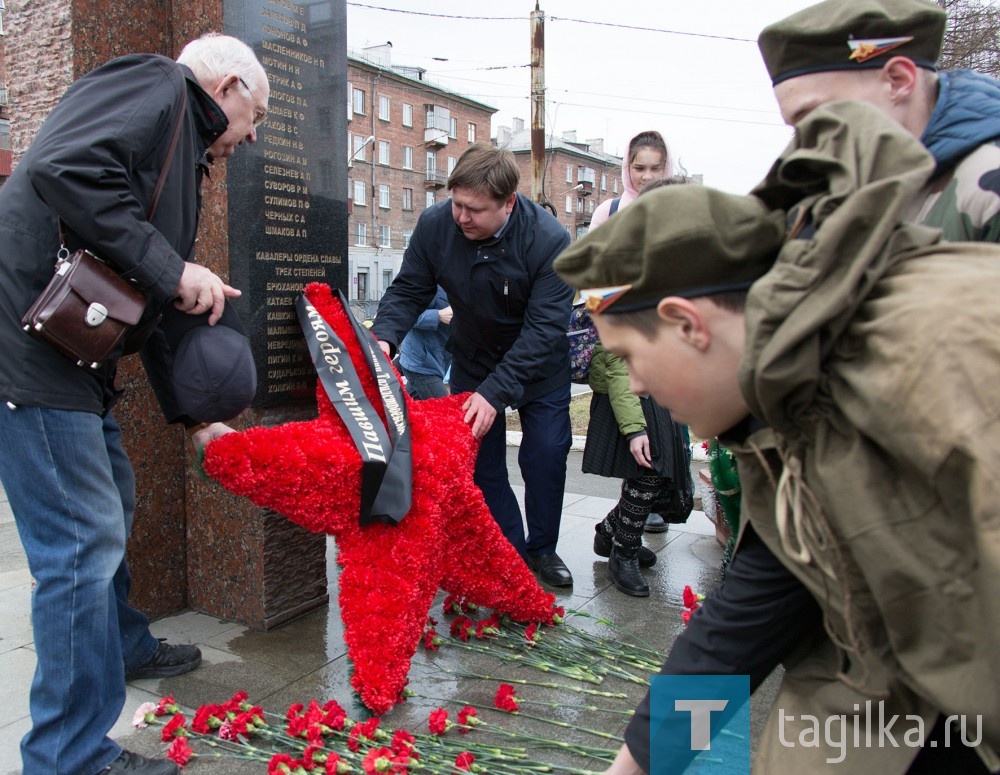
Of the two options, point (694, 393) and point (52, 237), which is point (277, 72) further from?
point (694, 393)

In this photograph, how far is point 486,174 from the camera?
11.0 ft

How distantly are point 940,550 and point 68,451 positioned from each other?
2040 mm

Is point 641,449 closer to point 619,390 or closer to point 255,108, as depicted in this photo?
point 619,390

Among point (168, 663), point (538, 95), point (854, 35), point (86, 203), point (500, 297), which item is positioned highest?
point (538, 95)

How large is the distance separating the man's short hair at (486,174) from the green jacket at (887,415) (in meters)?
2.33

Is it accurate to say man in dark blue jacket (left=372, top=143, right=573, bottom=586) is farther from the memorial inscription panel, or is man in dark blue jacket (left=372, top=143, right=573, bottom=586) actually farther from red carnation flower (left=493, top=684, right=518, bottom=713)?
red carnation flower (left=493, top=684, right=518, bottom=713)

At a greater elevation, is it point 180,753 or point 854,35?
point 854,35

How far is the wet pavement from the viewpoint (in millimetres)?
2645

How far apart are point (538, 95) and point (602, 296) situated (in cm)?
1577

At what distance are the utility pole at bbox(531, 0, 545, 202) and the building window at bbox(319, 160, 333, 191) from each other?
480 inches

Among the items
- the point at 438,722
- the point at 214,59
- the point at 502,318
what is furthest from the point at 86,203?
the point at 502,318

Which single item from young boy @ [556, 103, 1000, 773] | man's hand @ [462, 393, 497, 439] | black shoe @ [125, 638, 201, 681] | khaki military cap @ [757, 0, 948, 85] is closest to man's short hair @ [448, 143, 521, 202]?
man's hand @ [462, 393, 497, 439]

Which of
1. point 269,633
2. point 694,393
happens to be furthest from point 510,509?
point 694,393

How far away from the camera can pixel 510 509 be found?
4043 millimetres
